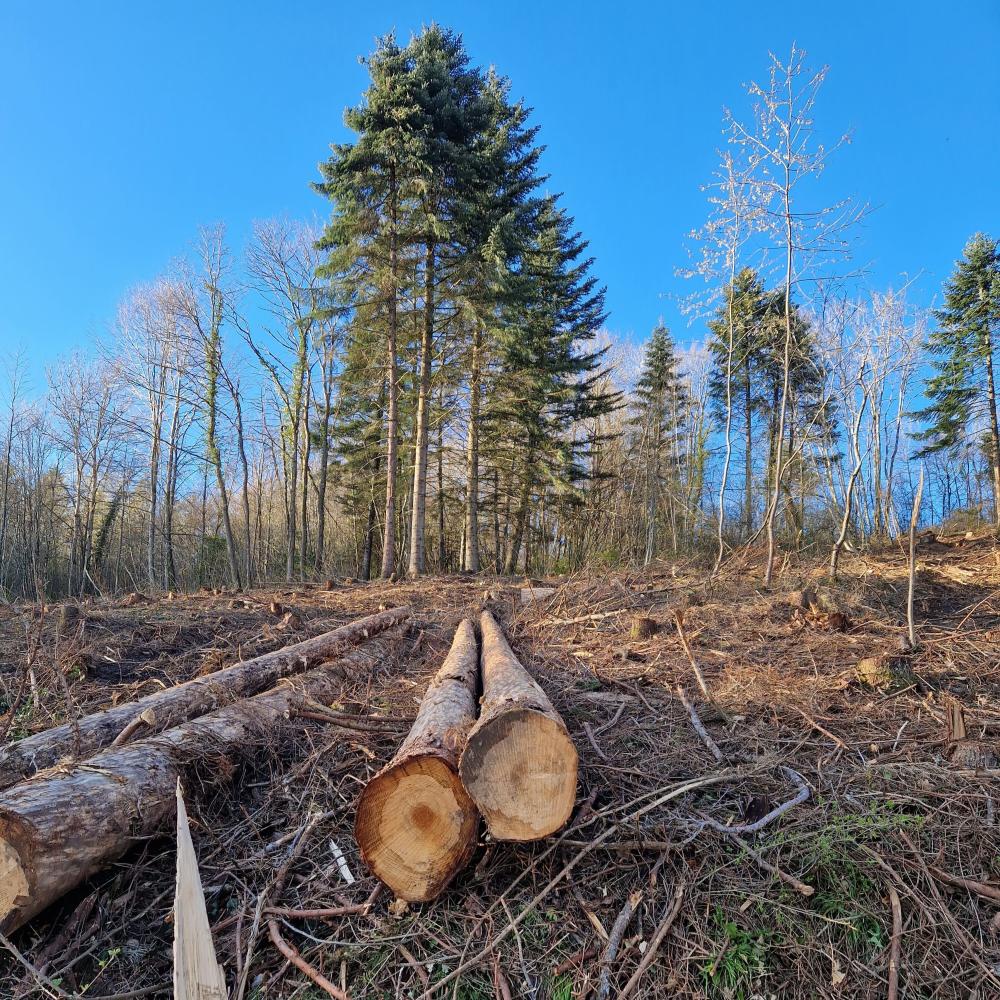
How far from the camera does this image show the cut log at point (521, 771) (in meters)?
2.21

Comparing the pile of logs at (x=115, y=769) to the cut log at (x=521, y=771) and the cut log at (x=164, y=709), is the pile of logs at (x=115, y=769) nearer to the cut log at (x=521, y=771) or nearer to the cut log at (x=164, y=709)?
the cut log at (x=164, y=709)

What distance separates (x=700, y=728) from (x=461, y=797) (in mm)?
1759

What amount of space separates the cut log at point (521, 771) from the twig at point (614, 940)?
375 millimetres

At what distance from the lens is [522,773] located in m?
2.28

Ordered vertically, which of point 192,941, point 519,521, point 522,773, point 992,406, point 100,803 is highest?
point 992,406

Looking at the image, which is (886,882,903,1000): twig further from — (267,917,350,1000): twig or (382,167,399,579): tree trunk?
(382,167,399,579): tree trunk

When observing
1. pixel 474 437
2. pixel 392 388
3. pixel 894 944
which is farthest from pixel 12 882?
pixel 474 437

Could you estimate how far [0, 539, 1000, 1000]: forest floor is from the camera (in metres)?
1.96

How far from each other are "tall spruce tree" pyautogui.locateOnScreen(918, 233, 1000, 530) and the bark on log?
23.6 m

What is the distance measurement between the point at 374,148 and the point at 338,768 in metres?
14.0

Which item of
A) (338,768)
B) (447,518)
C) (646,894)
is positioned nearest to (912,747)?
(646,894)

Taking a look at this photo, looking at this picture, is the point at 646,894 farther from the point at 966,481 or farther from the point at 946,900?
the point at 966,481

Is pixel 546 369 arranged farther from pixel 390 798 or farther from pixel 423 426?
pixel 390 798

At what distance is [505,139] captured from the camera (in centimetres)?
1588
